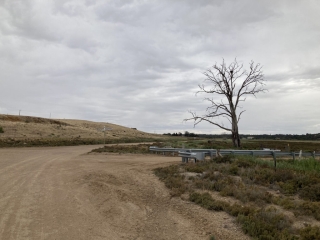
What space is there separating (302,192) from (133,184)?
5.71 m

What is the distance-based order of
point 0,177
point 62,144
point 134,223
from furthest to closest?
point 62,144 → point 0,177 → point 134,223

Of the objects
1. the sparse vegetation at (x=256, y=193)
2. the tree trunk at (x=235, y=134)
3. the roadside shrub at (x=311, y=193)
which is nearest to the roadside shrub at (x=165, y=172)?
the sparse vegetation at (x=256, y=193)

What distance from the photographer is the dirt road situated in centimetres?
653

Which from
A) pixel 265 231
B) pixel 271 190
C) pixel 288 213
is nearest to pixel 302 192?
pixel 271 190

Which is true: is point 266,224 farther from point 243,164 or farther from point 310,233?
point 243,164

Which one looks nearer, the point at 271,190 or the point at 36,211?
the point at 36,211

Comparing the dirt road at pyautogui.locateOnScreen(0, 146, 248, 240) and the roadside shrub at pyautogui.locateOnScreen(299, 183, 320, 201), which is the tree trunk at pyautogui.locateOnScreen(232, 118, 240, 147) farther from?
the roadside shrub at pyautogui.locateOnScreen(299, 183, 320, 201)

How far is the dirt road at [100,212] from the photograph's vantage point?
6527 mm

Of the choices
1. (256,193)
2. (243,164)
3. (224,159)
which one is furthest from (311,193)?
(224,159)

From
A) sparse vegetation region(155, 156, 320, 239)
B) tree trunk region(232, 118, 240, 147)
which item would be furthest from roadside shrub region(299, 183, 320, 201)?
tree trunk region(232, 118, 240, 147)

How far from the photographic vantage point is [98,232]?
6531mm

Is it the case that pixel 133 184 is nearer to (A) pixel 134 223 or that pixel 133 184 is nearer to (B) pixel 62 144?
(A) pixel 134 223

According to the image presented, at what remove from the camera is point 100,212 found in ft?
26.1

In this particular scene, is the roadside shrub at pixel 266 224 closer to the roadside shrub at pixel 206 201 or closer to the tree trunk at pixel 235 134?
the roadside shrub at pixel 206 201
